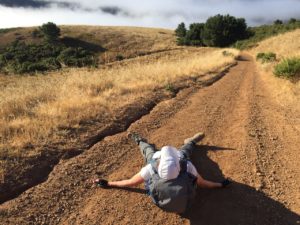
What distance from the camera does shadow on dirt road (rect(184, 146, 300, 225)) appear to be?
13.9ft

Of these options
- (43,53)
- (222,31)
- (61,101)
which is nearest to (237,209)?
(61,101)

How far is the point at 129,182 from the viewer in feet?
15.7

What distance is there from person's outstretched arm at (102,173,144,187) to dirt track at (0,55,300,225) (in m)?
0.10

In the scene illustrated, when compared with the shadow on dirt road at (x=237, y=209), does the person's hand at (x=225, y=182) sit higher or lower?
higher

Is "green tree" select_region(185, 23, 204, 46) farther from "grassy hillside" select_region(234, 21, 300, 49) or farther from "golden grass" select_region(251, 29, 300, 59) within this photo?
"golden grass" select_region(251, 29, 300, 59)

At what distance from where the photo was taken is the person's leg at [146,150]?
205 inches

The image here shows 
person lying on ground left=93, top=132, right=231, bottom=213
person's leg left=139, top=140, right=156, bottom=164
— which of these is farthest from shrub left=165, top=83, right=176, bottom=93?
person lying on ground left=93, top=132, right=231, bottom=213

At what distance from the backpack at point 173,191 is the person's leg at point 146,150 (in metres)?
0.97

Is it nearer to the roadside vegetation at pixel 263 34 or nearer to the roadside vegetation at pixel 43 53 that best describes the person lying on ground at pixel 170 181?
the roadside vegetation at pixel 43 53

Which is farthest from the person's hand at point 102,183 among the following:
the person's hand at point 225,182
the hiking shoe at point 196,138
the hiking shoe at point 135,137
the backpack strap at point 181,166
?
the hiking shoe at point 196,138

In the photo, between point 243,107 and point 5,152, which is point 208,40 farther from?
point 5,152

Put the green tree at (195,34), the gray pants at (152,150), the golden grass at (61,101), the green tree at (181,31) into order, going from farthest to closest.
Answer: the green tree at (181,31) → the green tree at (195,34) → the golden grass at (61,101) → the gray pants at (152,150)

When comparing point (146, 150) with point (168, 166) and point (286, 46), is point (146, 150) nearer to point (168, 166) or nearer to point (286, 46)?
point (168, 166)

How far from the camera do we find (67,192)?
477cm
